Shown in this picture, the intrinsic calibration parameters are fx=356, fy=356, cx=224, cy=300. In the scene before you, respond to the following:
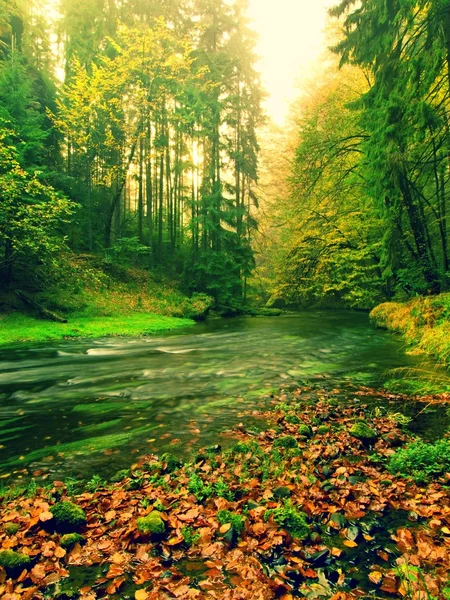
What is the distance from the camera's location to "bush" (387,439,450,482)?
3709 mm

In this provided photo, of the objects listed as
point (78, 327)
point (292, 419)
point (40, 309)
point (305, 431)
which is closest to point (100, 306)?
point (40, 309)

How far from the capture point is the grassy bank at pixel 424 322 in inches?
346

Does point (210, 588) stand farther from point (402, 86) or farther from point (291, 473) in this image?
point (402, 86)

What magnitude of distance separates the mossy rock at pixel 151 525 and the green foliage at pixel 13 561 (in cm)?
81

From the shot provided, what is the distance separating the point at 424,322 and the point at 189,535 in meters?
10.7

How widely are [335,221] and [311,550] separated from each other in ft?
55.6

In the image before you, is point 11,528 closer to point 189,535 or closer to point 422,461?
point 189,535

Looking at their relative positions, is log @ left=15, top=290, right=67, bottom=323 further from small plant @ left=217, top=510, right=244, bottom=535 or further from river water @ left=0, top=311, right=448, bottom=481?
small plant @ left=217, top=510, right=244, bottom=535

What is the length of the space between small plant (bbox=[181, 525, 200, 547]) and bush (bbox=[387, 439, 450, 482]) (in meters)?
2.22

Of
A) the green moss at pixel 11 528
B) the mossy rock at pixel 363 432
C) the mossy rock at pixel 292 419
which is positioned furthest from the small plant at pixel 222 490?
the mossy rock at pixel 363 432

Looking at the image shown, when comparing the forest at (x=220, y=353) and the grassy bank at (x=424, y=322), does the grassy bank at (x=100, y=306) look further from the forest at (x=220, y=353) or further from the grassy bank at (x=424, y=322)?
the grassy bank at (x=424, y=322)

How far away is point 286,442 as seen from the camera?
4.52 m

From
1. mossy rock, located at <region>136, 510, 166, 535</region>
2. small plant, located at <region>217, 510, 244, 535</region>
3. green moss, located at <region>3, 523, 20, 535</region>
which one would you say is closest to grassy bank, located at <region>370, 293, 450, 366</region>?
small plant, located at <region>217, 510, 244, 535</region>

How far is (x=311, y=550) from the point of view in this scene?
8.97ft
